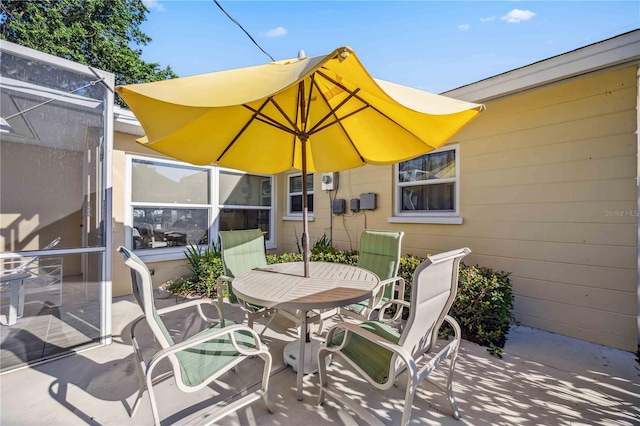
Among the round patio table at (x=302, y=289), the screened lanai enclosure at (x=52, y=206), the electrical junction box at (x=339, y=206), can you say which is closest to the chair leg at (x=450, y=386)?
the round patio table at (x=302, y=289)

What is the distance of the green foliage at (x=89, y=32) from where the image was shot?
11.9 metres

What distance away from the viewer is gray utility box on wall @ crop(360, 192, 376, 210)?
5000mm

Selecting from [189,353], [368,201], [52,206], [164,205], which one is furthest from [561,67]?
[164,205]

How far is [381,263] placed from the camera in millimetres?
3293

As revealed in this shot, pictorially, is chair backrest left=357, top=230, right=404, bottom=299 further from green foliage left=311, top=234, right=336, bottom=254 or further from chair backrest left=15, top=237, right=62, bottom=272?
chair backrest left=15, top=237, right=62, bottom=272

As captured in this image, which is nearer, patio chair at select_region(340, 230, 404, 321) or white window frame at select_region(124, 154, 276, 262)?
patio chair at select_region(340, 230, 404, 321)

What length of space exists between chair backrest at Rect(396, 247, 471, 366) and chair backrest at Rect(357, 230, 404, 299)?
1271mm

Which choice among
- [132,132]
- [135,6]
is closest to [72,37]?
[135,6]

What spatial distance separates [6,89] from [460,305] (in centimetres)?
540

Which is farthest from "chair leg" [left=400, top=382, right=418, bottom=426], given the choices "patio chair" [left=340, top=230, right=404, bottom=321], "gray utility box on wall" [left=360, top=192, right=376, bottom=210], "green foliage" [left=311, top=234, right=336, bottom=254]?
"gray utility box on wall" [left=360, top=192, right=376, bottom=210]

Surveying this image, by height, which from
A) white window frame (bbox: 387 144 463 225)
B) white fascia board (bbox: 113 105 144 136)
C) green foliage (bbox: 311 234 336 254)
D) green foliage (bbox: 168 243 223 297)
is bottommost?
green foliage (bbox: 168 243 223 297)

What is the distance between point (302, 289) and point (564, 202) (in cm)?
332

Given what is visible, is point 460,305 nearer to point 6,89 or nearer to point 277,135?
point 277,135

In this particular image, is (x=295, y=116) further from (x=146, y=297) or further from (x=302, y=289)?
(x=146, y=297)
